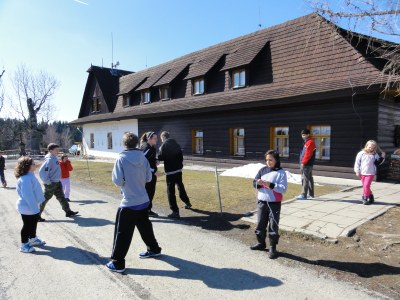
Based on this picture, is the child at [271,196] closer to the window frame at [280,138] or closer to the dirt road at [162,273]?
the dirt road at [162,273]

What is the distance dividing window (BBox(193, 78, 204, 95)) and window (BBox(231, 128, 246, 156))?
12.7ft

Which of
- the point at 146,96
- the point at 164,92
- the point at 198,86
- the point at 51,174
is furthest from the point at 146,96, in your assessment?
the point at 51,174

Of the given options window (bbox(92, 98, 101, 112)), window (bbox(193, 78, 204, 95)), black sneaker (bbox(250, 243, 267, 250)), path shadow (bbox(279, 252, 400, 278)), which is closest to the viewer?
path shadow (bbox(279, 252, 400, 278))

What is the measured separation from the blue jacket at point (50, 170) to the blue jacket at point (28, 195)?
5.79 feet

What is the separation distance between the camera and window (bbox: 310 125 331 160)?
1280 cm

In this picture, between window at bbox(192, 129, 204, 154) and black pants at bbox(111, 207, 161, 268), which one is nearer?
black pants at bbox(111, 207, 161, 268)

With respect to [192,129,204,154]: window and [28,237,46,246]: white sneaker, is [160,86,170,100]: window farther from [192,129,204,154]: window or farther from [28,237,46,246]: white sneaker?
[28,237,46,246]: white sneaker

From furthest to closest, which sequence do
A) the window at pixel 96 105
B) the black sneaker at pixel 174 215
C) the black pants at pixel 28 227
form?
the window at pixel 96 105
the black sneaker at pixel 174 215
the black pants at pixel 28 227

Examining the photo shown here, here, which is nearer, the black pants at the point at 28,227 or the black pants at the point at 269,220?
the black pants at the point at 269,220

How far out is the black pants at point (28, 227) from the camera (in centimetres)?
512

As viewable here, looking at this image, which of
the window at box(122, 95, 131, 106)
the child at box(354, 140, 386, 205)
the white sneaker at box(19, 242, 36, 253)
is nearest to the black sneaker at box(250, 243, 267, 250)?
the white sneaker at box(19, 242, 36, 253)

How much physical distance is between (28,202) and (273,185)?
3989 mm

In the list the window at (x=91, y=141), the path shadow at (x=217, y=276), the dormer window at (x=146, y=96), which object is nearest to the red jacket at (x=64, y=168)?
the path shadow at (x=217, y=276)

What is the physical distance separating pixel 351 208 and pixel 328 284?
3.82 m
